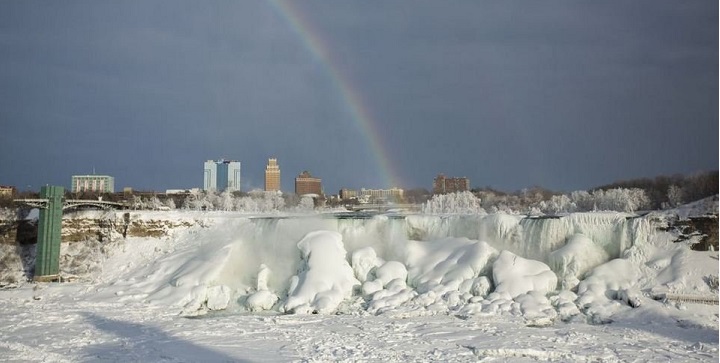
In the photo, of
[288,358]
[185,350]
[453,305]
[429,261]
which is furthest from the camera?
[429,261]

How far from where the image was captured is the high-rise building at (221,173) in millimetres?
152625

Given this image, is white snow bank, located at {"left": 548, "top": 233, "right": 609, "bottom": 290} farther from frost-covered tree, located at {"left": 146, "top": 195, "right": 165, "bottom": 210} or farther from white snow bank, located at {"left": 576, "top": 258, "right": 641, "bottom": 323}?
frost-covered tree, located at {"left": 146, "top": 195, "right": 165, "bottom": 210}

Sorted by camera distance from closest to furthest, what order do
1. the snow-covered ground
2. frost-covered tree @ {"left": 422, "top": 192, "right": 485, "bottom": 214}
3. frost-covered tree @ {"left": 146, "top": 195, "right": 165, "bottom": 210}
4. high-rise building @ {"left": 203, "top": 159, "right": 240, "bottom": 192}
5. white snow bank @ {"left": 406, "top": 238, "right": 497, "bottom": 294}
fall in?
the snow-covered ground → white snow bank @ {"left": 406, "top": 238, "right": 497, "bottom": 294} → frost-covered tree @ {"left": 146, "top": 195, "right": 165, "bottom": 210} → frost-covered tree @ {"left": 422, "top": 192, "right": 485, "bottom": 214} → high-rise building @ {"left": 203, "top": 159, "right": 240, "bottom": 192}

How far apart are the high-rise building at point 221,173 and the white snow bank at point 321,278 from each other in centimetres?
12610

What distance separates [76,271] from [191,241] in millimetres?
5862

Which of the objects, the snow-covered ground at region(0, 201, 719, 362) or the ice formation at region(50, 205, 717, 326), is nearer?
the snow-covered ground at region(0, 201, 719, 362)

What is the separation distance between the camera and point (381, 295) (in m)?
24.5

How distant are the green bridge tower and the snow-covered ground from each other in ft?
5.97

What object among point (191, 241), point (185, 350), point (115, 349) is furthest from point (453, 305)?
point (191, 241)

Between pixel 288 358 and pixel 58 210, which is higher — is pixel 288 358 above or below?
below

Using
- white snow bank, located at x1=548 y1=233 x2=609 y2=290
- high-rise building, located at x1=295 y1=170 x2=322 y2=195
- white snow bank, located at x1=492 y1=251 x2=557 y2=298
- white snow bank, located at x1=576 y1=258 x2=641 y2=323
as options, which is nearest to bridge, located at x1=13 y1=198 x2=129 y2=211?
white snow bank, located at x1=492 y1=251 x2=557 y2=298

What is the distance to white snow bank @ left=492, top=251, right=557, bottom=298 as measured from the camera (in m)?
24.0

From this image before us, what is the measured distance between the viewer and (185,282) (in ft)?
89.7

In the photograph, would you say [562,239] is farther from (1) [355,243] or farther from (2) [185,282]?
(2) [185,282]
